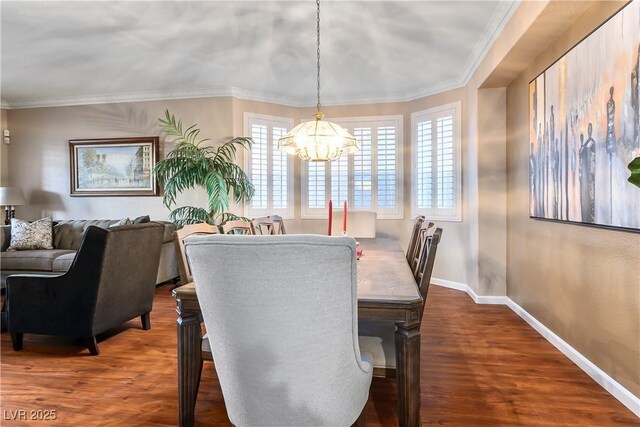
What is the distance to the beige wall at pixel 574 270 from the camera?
2021 mm

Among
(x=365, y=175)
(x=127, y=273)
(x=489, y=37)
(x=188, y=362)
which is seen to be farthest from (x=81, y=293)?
(x=489, y=37)

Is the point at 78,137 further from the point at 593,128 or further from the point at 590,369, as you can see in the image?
the point at 590,369

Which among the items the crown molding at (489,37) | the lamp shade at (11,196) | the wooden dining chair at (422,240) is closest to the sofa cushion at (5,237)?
the lamp shade at (11,196)

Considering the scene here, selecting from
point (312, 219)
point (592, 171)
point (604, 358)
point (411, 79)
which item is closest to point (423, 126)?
point (411, 79)

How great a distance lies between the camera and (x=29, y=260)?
13.6ft

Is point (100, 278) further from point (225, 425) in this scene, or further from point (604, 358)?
point (604, 358)

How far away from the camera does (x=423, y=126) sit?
4.97 metres

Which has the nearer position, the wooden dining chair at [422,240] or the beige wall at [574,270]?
the beige wall at [574,270]

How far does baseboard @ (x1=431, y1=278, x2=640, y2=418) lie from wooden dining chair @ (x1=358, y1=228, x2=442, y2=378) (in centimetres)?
134

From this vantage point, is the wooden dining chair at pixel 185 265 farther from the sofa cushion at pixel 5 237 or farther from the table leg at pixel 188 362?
the sofa cushion at pixel 5 237

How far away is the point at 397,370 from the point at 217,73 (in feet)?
13.1

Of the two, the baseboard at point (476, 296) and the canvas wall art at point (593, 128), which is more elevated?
the canvas wall art at point (593, 128)

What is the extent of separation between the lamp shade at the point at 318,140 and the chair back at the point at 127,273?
141 centimetres

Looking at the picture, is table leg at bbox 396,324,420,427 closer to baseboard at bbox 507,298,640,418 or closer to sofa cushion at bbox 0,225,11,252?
baseboard at bbox 507,298,640,418
